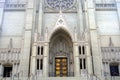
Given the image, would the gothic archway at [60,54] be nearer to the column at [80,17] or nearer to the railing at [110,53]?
the column at [80,17]

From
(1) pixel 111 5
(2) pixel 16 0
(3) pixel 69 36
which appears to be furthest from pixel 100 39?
(2) pixel 16 0

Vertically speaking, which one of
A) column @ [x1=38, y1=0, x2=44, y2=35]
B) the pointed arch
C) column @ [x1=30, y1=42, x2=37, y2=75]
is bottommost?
column @ [x1=30, y1=42, x2=37, y2=75]

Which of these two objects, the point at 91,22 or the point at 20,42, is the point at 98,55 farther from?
the point at 20,42

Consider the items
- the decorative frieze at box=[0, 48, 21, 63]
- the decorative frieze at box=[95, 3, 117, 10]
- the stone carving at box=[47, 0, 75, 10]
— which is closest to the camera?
the decorative frieze at box=[0, 48, 21, 63]

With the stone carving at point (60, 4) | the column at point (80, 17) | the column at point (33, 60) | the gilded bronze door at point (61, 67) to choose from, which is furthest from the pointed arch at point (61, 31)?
the stone carving at point (60, 4)

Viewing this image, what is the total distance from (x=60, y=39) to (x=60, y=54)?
7.77ft

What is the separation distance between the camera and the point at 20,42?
86.5 ft

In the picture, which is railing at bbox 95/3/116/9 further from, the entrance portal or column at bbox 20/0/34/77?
the entrance portal

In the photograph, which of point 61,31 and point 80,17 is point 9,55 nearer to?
point 61,31

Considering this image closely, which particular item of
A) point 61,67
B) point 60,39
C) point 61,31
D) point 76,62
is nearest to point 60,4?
point 61,31

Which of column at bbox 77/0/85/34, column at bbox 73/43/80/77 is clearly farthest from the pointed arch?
column at bbox 77/0/85/34

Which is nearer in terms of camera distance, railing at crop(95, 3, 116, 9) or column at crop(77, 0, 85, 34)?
column at crop(77, 0, 85, 34)

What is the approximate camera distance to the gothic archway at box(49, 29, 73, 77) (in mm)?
25578

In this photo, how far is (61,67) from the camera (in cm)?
2605
